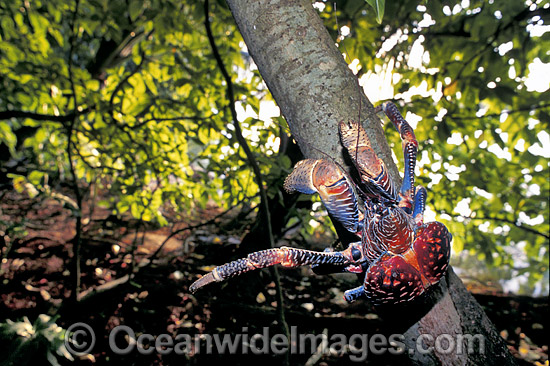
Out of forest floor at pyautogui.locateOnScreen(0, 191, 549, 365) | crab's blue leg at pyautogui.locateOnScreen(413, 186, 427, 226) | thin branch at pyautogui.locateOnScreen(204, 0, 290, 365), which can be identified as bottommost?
forest floor at pyautogui.locateOnScreen(0, 191, 549, 365)

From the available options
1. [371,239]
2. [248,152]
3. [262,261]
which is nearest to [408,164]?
[371,239]

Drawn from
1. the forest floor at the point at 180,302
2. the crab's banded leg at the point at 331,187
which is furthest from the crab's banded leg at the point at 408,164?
the forest floor at the point at 180,302

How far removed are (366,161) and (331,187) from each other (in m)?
0.11

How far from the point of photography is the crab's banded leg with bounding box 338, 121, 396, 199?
0.75 m

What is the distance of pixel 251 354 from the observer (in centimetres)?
310

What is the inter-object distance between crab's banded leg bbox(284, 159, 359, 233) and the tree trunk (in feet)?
0.33

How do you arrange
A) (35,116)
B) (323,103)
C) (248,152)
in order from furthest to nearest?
(35,116)
(248,152)
(323,103)

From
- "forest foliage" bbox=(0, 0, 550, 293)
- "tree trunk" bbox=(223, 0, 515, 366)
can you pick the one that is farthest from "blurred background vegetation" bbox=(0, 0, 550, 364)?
"tree trunk" bbox=(223, 0, 515, 366)

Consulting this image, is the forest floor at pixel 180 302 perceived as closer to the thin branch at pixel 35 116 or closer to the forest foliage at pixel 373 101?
the forest foliage at pixel 373 101

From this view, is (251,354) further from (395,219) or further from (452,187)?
(395,219)

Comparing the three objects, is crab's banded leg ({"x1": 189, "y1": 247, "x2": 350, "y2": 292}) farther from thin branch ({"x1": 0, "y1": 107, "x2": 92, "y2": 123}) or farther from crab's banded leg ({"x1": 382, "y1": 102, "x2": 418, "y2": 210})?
thin branch ({"x1": 0, "y1": 107, "x2": 92, "y2": 123})

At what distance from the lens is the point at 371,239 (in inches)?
31.0

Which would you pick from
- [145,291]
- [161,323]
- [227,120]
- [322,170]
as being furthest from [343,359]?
[322,170]

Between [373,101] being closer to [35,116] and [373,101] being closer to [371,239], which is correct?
[371,239]
